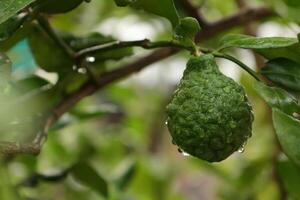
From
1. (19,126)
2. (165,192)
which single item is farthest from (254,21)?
(19,126)

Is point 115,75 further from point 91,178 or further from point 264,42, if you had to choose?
point 264,42

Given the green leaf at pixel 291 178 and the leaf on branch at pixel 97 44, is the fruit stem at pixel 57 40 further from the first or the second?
the green leaf at pixel 291 178

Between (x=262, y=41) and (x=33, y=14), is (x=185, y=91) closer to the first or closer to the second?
(x=262, y=41)

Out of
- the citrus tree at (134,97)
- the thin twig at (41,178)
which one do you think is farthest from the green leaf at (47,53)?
the thin twig at (41,178)

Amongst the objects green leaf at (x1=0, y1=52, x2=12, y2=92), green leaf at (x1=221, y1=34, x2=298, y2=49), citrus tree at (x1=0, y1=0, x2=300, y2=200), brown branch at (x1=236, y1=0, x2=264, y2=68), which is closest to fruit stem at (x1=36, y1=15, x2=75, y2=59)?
citrus tree at (x1=0, y1=0, x2=300, y2=200)

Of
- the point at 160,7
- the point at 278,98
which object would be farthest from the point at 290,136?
the point at 160,7

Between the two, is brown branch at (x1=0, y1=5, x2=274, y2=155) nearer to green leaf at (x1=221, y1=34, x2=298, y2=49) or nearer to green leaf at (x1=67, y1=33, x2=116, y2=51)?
green leaf at (x1=67, y1=33, x2=116, y2=51)
